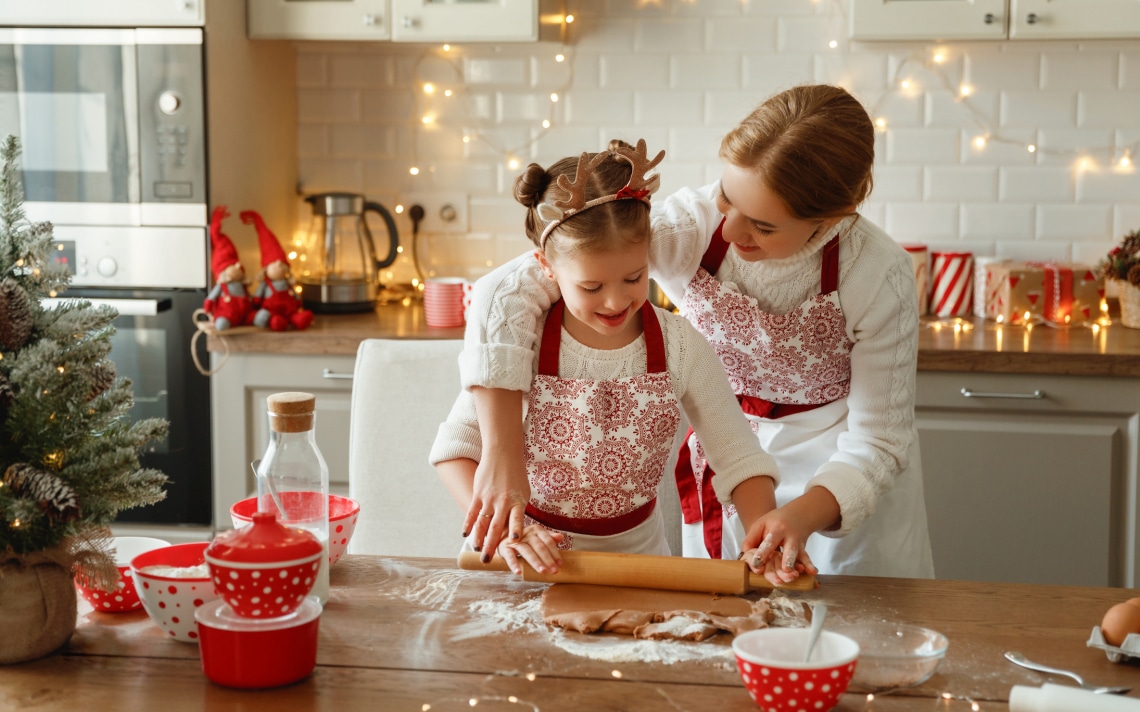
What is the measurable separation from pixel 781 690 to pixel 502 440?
0.56m

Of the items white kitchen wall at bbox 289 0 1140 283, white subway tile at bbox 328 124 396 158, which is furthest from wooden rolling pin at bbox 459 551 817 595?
white subway tile at bbox 328 124 396 158

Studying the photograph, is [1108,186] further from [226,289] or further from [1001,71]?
[226,289]

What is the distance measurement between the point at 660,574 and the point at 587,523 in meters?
0.31

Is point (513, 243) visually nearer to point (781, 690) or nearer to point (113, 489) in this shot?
point (113, 489)

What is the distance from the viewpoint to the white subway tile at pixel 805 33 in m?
3.05

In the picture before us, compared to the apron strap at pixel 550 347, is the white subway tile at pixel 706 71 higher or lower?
higher

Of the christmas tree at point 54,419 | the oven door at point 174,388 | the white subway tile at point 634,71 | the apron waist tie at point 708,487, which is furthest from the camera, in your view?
the white subway tile at point 634,71

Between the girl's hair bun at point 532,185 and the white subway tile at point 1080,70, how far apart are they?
204 cm

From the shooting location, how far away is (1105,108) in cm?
299

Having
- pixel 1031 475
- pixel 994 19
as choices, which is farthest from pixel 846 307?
pixel 994 19

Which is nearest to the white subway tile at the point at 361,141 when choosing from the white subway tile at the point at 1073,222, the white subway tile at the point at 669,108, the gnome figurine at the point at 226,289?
the gnome figurine at the point at 226,289

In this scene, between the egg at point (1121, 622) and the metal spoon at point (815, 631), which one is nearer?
the metal spoon at point (815, 631)

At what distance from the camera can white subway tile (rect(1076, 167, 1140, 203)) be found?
3.00 meters

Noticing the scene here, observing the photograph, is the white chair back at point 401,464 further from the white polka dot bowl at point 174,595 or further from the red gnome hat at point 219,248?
the red gnome hat at point 219,248
